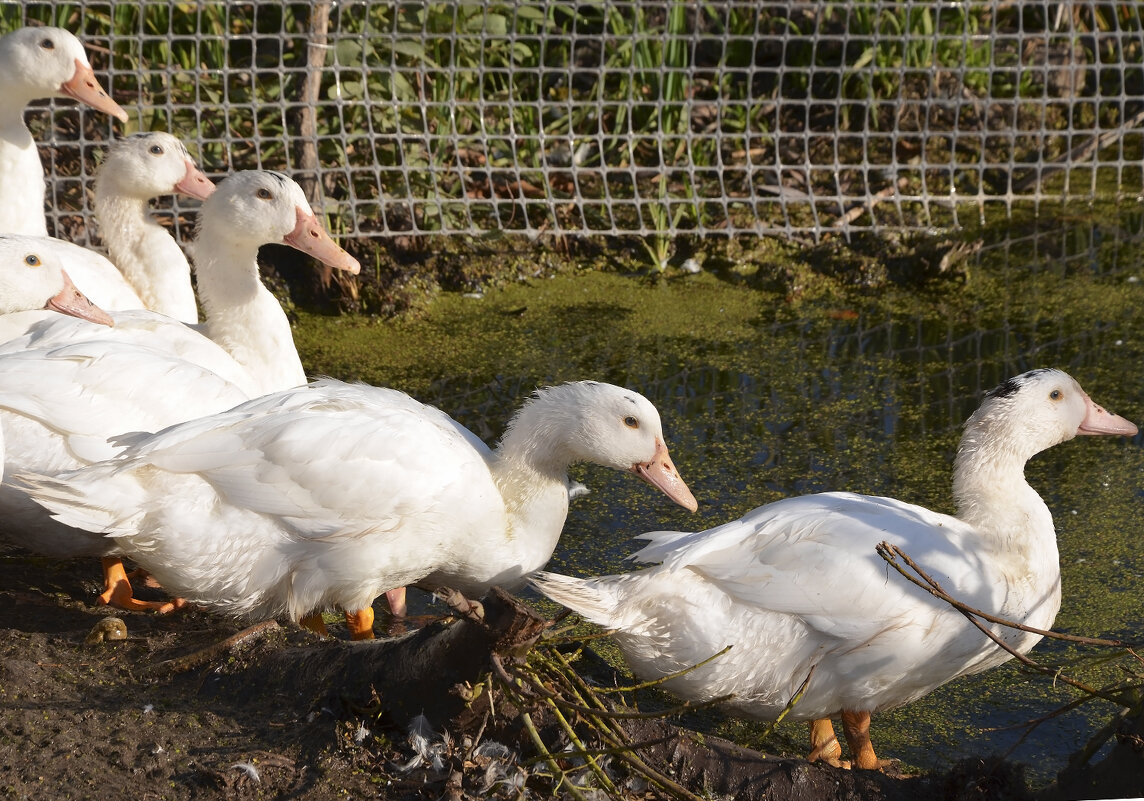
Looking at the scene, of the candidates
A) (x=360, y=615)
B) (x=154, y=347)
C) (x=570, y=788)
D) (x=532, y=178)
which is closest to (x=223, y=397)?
(x=154, y=347)

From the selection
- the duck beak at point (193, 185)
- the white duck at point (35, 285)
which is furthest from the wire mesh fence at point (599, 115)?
the white duck at point (35, 285)

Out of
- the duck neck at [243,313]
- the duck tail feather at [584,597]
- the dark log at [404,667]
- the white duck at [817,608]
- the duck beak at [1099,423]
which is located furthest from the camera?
the duck neck at [243,313]

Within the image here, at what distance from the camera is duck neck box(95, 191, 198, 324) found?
20.0ft

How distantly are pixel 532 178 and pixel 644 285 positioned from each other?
1286mm

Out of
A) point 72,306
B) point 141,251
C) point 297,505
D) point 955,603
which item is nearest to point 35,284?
point 72,306

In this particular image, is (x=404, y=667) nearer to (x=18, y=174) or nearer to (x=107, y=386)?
(x=107, y=386)

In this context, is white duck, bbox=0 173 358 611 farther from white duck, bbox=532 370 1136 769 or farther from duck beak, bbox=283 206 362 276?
white duck, bbox=532 370 1136 769

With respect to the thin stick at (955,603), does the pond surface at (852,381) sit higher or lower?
lower

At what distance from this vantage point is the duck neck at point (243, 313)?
5520 mm

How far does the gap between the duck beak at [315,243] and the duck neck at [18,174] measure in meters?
1.48

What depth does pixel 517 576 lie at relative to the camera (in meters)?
4.38

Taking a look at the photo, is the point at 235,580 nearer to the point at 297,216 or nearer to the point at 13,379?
the point at 13,379

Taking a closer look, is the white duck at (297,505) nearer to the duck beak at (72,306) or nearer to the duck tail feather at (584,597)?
the duck tail feather at (584,597)

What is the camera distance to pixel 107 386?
442 centimetres
